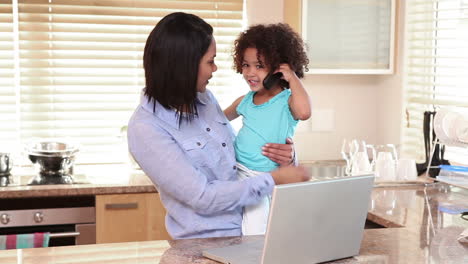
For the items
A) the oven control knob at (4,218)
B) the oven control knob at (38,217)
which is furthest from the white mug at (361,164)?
the oven control knob at (4,218)

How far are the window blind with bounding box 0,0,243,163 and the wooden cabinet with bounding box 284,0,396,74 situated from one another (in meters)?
0.46

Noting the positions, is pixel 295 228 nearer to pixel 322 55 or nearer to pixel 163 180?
pixel 163 180

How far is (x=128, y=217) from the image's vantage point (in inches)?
132

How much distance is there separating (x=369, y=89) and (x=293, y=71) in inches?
70.6

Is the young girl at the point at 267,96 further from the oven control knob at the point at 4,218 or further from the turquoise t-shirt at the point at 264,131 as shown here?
the oven control knob at the point at 4,218

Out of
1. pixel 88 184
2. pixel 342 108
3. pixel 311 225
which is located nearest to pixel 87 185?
pixel 88 184

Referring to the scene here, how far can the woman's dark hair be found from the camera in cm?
204

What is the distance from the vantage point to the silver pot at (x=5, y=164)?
345 cm

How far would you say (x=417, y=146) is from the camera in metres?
3.79

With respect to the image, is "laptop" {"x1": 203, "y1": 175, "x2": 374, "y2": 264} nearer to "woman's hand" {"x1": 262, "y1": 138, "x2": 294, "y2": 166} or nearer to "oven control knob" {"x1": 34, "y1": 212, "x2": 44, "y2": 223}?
"woman's hand" {"x1": 262, "y1": 138, "x2": 294, "y2": 166}

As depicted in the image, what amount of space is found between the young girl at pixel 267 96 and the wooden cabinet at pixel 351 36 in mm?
1200

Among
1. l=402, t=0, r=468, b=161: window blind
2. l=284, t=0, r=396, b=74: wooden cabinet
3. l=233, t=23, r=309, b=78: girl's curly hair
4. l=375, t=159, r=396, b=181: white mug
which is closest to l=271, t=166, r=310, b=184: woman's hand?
l=233, t=23, r=309, b=78: girl's curly hair

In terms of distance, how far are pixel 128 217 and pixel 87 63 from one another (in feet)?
3.06

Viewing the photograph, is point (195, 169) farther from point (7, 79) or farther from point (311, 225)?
point (7, 79)
